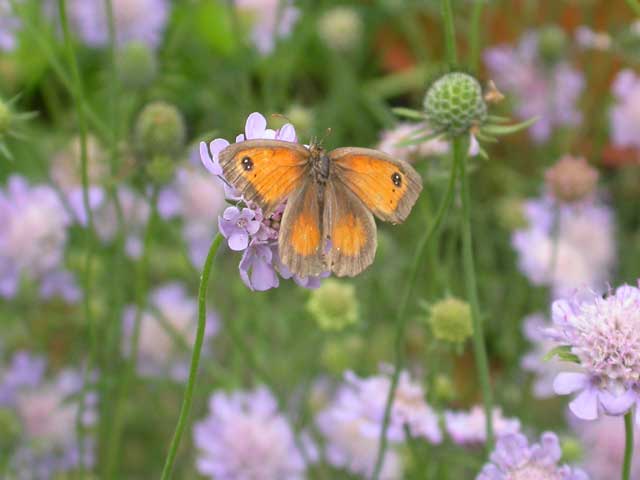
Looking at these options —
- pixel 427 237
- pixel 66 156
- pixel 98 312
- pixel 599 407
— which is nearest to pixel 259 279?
pixel 427 237

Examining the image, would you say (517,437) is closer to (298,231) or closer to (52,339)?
(298,231)

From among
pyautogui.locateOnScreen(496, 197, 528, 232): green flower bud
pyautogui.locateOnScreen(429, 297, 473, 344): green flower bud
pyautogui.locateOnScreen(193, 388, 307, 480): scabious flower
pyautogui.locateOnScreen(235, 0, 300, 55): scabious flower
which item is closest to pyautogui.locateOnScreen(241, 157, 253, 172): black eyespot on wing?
pyautogui.locateOnScreen(429, 297, 473, 344): green flower bud

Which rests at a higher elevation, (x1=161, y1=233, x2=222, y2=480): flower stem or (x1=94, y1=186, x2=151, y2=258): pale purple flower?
(x1=94, y1=186, x2=151, y2=258): pale purple flower

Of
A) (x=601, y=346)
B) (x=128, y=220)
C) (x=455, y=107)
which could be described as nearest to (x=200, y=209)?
(x=128, y=220)

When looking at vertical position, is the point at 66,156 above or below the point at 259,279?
above

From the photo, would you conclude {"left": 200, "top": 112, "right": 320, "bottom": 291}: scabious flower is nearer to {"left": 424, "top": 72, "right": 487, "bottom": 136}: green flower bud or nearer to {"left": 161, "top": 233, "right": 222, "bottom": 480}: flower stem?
{"left": 161, "top": 233, "right": 222, "bottom": 480}: flower stem

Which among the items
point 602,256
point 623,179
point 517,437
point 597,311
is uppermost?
point 623,179
